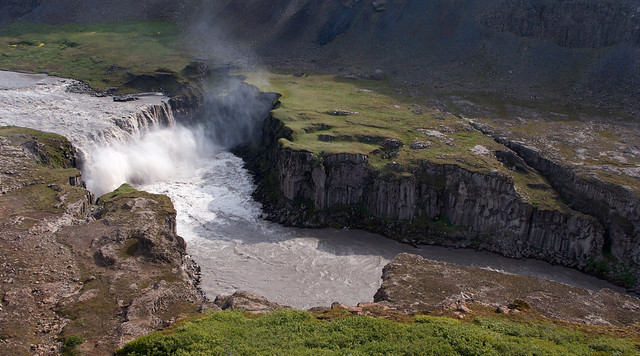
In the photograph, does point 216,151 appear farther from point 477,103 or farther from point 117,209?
point 477,103

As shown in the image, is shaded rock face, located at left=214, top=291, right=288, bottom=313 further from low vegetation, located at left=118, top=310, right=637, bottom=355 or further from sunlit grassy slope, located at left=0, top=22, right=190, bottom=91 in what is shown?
Answer: sunlit grassy slope, located at left=0, top=22, right=190, bottom=91

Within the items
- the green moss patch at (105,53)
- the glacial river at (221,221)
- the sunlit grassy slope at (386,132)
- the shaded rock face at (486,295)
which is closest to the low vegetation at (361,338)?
the shaded rock face at (486,295)

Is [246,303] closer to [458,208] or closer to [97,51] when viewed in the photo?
[458,208]

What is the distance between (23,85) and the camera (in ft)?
291

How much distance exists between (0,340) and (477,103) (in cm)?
7673

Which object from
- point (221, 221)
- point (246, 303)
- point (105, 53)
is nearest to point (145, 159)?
point (221, 221)

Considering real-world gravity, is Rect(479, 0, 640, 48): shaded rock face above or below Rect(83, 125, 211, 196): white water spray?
above

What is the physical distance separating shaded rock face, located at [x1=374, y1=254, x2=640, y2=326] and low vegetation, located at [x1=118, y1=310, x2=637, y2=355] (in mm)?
4328

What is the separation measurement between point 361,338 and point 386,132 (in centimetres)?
4463

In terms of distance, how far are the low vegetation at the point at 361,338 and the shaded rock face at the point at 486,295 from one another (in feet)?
14.2

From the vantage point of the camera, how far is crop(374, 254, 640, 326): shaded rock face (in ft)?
111

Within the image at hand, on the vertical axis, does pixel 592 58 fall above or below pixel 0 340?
above

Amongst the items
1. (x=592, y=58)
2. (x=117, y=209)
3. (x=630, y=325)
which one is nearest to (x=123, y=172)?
(x=117, y=209)

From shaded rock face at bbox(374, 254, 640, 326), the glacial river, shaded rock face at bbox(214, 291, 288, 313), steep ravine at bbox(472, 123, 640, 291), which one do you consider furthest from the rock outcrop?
steep ravine at bbox(472, 123, 640, 291)
